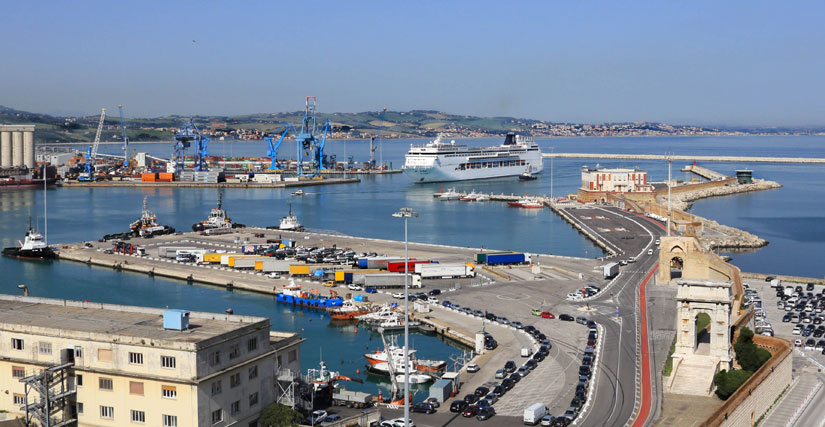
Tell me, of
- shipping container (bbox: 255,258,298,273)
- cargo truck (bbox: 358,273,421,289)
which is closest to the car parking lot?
cargo truck (bbox: 358,273,421,289)

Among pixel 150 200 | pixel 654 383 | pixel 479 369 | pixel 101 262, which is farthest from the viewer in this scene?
pixel 150 200

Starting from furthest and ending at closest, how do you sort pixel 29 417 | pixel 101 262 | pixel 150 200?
pixel 150 200
pixel 101 262
pixel 29 417

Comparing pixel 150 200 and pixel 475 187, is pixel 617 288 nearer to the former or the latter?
pixel 150 200

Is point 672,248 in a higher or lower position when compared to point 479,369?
higher

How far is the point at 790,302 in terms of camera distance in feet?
57.2

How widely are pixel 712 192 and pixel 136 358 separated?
1680 inches

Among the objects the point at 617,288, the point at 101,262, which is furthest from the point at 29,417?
the point at 101,262

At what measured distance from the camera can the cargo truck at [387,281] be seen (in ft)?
63.9

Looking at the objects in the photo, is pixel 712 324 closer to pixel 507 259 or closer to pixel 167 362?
pixel 167 362

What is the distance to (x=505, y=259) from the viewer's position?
72.7 feet

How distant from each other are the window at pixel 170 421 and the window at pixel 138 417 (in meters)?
0.24

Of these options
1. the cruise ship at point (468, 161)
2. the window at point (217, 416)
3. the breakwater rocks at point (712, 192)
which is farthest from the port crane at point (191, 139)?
the window at point (217, 416)

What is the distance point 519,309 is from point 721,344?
5.39 metres

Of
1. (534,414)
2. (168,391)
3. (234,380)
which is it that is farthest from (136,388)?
(534,414)
